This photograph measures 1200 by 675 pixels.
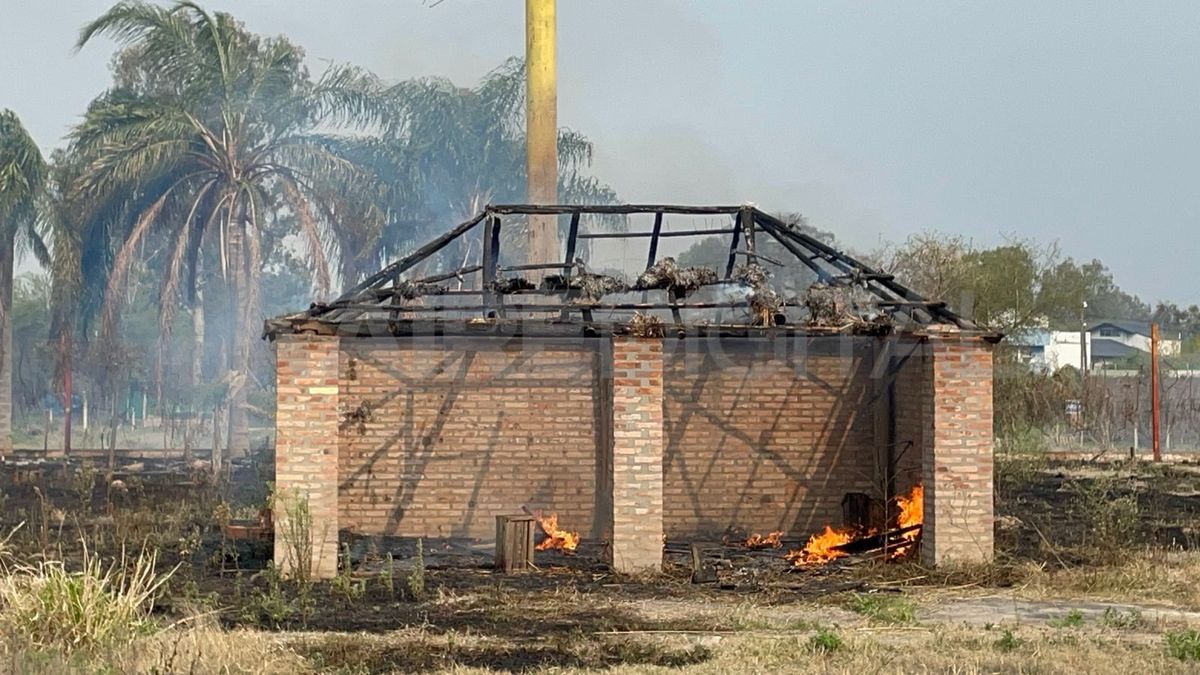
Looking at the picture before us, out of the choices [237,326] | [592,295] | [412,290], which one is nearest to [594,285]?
[592,295]

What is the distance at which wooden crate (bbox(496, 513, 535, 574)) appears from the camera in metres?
14.4

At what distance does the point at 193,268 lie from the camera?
96.0 feet

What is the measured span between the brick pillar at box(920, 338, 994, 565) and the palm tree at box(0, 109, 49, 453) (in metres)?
25.2

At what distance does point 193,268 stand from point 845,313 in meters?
18.7

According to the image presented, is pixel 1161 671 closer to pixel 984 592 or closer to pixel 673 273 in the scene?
pixel 984 592

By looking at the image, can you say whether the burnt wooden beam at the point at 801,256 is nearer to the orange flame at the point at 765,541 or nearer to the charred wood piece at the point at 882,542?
the charred wood piece at the point at 882,542

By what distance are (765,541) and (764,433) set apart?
1408 mm

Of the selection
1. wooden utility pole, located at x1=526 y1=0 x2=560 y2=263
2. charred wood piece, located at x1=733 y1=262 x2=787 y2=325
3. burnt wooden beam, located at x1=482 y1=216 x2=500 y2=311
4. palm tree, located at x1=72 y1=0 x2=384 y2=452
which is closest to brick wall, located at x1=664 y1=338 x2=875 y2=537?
charred wood piece, located at x1=733 y1=262 x2=787 y2=325

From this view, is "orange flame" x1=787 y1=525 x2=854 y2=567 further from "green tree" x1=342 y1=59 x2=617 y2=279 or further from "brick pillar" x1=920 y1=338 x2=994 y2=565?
"green tree" x1=342 y1=59 x2=617 y2=279

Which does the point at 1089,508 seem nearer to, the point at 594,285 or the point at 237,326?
the point at 594,285

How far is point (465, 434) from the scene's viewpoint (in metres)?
17.3

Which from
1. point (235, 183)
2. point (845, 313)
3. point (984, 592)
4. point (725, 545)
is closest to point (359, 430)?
point (725, 545)

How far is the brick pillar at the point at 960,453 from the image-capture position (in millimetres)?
14312

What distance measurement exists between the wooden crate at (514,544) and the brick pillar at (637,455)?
3.19 ft
